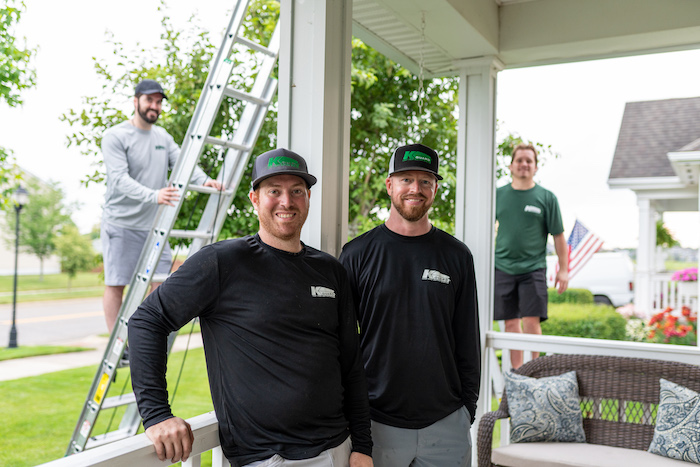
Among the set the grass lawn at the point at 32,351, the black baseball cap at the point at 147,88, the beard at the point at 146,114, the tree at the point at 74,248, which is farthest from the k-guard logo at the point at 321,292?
the tree at the point at 74,248

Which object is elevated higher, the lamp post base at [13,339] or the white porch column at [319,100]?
the white porch column at [319,100]

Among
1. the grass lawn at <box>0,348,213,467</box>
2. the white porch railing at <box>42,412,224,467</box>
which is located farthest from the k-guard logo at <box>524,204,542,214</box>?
the grass lawn at <box>0,348,213,467</box>

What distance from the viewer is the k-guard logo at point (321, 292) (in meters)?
1.71

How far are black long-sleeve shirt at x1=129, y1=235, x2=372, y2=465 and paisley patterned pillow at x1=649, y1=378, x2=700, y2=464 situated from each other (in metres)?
1.94

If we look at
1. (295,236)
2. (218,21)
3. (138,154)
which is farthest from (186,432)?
(218,21)

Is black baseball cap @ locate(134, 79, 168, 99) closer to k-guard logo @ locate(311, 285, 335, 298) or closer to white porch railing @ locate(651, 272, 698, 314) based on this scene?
k-guard logo @ locate(311, 285, 335, 298)

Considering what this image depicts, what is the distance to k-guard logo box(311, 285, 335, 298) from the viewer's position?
171 cm

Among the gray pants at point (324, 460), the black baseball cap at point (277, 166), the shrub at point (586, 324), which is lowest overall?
the shrub at point (586, 324)

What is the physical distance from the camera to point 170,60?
685 centimetres

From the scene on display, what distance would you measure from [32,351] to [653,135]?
1274 cm

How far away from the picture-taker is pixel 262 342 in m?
1.60

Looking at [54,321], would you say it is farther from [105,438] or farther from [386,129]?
[105,438]

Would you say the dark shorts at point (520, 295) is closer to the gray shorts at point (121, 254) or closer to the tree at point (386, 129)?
the tree at point (386, 129)

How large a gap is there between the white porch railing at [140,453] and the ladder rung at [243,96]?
211cm
